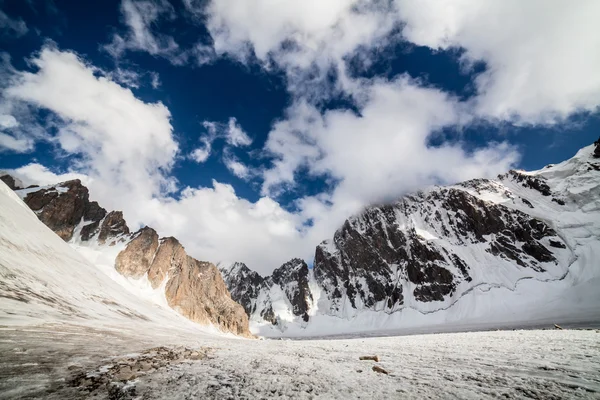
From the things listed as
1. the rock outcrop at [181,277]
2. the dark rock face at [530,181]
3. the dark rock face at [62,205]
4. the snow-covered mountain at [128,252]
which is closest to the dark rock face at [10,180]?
the snow-covered mountain at [128,252]

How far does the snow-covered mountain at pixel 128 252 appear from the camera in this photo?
90.0 meters

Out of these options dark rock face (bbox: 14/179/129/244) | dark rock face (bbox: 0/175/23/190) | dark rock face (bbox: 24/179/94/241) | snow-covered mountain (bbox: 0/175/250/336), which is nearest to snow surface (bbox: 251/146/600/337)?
snow-covered mountain (bbox: 0/175/250/336)

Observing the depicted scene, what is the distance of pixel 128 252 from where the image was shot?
9519cm

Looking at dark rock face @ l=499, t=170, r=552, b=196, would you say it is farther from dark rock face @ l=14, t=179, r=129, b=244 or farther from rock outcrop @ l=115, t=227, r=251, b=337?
dark rock face @ l=14, t=179, r=129, b=244

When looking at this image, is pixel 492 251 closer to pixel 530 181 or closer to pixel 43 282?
pixel 530 181

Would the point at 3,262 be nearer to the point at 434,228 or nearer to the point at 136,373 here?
the point at 136,373

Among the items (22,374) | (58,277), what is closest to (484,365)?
(22,374)

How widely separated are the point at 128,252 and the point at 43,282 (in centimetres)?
7798

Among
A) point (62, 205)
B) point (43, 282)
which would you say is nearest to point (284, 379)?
point (43, 282)

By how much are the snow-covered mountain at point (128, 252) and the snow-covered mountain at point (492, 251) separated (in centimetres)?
11334

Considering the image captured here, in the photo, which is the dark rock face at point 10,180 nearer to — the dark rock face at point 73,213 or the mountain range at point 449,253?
the mountain range at point 449,253

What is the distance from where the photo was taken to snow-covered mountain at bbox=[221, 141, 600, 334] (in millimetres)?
126500

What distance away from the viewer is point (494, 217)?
157500mm

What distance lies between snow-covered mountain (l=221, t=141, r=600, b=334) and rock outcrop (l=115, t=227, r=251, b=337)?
10563 cm
